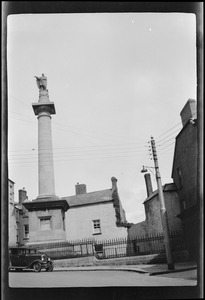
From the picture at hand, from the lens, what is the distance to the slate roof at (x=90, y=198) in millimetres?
33938

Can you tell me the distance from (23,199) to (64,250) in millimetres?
22720

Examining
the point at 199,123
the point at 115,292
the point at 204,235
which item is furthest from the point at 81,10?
the point at 115,292

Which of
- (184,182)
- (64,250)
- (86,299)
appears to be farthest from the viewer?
(184,182)

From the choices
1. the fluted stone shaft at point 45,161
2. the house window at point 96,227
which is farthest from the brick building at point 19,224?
the fluted stone shaft at point 45,161

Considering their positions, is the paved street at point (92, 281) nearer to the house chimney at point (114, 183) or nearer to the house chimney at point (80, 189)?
the house chimney at point (114, 183)

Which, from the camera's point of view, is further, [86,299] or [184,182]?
[184,182]

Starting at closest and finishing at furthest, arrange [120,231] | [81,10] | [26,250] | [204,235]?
[204,235], [81,10], [26,250], [120,231]

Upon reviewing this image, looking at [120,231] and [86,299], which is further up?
[86,299]

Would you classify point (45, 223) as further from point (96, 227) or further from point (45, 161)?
point (96, 227)

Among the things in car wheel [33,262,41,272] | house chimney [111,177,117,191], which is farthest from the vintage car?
house chimney [111,177,117,191]

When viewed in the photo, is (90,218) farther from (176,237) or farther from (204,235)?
(204,235)

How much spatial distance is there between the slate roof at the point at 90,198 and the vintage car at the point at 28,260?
19931 mm

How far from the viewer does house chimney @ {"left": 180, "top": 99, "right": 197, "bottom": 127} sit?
65.6ft

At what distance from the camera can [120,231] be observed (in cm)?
3306
